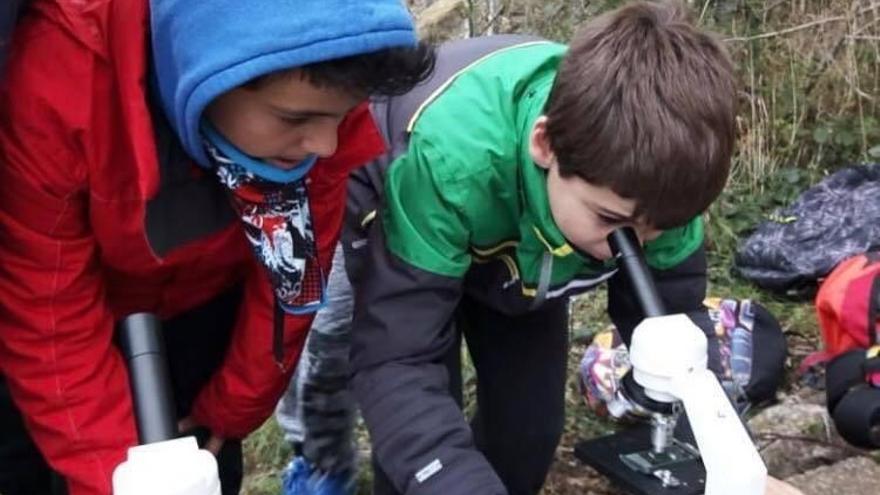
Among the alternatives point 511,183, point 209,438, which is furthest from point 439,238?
point 209,438

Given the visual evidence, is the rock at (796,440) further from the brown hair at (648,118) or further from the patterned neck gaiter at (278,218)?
the patterned neck gaiter at (278,218)

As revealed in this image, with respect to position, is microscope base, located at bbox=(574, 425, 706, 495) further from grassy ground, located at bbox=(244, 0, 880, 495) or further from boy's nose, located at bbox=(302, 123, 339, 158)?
grassy ground, located at bbox=(244, 0, 880, 495)

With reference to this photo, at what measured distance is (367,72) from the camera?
1.50 meters

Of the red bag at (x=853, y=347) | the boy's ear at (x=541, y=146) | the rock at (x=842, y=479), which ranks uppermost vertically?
the boy's ear at (x=541, y=146)

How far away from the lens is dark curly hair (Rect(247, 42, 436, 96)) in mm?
1478

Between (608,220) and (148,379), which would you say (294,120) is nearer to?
(148,379)

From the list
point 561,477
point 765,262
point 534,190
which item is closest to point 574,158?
point 534,190

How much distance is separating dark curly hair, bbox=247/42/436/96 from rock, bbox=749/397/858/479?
5.40 feet

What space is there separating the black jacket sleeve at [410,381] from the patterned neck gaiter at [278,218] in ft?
0.32

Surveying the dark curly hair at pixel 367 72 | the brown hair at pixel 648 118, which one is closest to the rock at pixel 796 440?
the brown hair at pixel 648 118

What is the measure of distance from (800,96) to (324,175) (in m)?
3.33

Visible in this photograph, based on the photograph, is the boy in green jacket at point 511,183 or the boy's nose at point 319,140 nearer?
the boy's nose at point 319,140

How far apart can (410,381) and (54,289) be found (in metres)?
0.50

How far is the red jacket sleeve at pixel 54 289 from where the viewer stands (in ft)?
4.77
